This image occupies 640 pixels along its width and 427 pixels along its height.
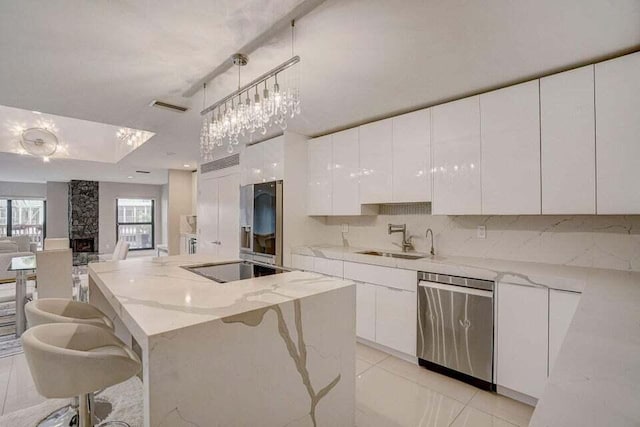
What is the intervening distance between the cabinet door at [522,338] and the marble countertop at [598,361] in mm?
185

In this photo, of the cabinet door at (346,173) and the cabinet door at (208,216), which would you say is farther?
the cabinet door at (208,216)

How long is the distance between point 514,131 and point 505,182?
0.39 m

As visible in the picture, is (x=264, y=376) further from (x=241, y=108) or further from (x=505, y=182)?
(x=505, y=182)

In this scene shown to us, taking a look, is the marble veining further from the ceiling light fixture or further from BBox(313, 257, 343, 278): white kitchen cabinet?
BBox(313, 257, 343, 278): white kitchen cabinet

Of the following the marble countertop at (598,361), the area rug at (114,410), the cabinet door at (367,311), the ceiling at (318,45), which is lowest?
the area rug at (114,410)

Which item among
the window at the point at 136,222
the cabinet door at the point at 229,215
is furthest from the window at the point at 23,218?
the cabinet door at the point at 229,215

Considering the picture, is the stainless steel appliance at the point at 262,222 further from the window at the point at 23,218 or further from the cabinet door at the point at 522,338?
the window at the point at 23,218

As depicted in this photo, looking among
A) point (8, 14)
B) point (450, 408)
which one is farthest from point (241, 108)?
point (450, 408)

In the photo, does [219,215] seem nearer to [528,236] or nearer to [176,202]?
[176,202]

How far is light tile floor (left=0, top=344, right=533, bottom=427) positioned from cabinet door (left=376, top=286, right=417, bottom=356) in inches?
7.6

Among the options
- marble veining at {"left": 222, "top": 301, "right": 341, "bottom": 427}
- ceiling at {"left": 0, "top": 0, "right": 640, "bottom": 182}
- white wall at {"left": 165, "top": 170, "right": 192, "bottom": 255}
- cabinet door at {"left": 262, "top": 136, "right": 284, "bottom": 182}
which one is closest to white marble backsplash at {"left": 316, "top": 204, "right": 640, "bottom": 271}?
ceiling at {"left": 0, "top": 0, "right": 640, "bottom": 182}

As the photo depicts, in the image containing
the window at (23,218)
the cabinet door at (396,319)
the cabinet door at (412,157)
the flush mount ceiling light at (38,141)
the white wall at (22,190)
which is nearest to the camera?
the cabinet door at (396,319)

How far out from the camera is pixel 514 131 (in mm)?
2287

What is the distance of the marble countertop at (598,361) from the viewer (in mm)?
590
